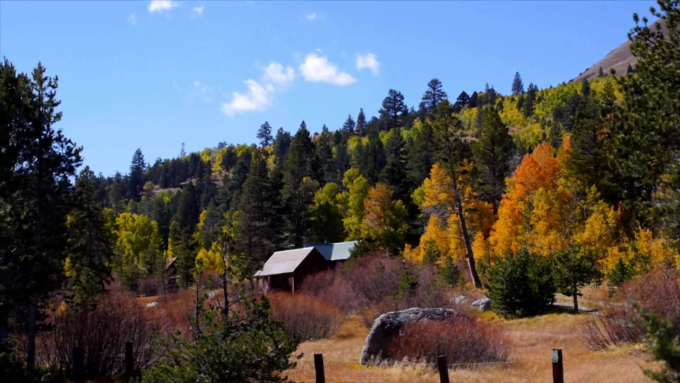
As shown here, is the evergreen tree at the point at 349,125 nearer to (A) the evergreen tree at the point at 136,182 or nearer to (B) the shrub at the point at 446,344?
(A) the evergreen tree at the point at 136,182

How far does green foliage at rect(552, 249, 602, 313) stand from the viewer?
84.9ft

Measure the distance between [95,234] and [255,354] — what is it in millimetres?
41923

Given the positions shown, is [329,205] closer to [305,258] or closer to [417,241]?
[417,241]

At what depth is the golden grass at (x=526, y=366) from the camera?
46.3 ft

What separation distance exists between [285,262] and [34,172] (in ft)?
90.2

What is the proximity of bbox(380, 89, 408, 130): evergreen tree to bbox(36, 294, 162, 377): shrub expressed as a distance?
465 ft

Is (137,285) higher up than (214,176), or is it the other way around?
(214,176)

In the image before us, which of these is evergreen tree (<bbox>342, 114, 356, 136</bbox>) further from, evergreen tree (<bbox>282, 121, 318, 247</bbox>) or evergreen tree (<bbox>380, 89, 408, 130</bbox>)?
evergreen tree (<bbox>282, 121, 318, 247</bbox>)

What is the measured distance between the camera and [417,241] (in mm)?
57562

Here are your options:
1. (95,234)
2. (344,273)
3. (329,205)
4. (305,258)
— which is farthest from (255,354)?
(329,205)

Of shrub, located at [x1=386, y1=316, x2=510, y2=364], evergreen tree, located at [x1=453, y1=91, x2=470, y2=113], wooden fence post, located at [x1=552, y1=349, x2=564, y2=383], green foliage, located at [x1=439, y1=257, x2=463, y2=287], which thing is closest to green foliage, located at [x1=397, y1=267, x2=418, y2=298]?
green foliage, located at [x1=439, y1=257, x2=463, y2=287]

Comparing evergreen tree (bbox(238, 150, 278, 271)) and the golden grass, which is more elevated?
evergreen tree (bbox(238, 150, 278, 271))

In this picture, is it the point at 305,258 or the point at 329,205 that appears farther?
the point at 329,205

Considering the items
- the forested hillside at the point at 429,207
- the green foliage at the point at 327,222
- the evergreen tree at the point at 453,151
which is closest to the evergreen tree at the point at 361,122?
the forested hillside at the point at 429,207
